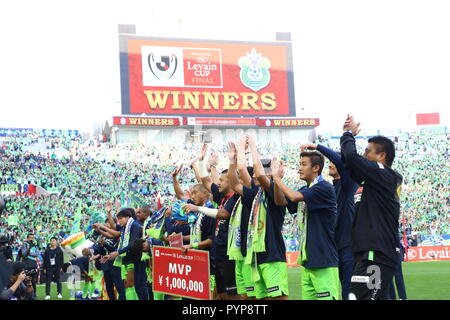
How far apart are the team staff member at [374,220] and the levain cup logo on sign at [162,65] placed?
165ft

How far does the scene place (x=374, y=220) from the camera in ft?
17.0

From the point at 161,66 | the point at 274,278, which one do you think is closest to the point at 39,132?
the point at 161,66

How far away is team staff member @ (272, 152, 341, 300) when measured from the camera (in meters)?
6.29

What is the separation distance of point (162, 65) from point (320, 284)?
50226mm

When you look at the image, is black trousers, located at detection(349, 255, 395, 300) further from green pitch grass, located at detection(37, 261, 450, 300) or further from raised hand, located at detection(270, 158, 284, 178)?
green pitch grass, located at detection(37, 261, 450, 300)

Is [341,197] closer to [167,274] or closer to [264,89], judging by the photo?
[167,274]

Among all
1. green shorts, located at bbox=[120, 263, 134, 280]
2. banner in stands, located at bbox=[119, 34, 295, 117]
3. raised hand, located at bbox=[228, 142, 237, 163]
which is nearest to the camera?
raised hand, located at bbox=[228, 142, 237, 163]

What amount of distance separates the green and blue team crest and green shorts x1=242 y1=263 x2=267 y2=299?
50956 millimetres

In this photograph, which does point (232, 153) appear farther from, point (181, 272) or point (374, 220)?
point (374, 220)

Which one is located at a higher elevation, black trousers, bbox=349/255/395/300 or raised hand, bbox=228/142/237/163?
raised hand, bbox=228/142/237/163

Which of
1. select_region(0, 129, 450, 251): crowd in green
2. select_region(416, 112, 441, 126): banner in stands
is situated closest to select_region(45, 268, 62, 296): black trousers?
select_region(0, 129, 450, 251): crowd in green

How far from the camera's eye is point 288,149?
55.9m

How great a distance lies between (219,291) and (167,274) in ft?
2.93

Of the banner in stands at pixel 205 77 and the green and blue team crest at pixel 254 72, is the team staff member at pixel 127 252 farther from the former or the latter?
the green and blue team crest at pixel 254 72
